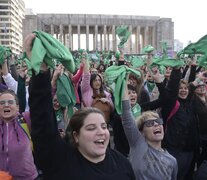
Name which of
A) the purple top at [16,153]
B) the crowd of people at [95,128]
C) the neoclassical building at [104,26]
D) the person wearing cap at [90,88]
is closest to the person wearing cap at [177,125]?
the crowd of people at [95,128]

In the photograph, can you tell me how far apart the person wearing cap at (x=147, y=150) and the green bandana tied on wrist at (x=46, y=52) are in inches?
41.9

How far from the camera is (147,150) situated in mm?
3078

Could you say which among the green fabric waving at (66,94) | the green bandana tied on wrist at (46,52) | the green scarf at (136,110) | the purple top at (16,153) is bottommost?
the purple top at (16,153)

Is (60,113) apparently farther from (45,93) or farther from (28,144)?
(45,93)

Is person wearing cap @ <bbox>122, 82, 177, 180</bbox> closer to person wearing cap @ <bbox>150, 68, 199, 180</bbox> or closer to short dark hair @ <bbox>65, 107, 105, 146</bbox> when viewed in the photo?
short dark hair @ <bbox>65, 107, 105, 146</bbox>

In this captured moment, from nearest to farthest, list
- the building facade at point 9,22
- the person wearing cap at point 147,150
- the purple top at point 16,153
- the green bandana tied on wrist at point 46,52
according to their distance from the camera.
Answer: the green bandana tied on wrist at point 46,52 → the person wearing cap at point 147,150 → the purple top at point 16,153 → the building facade at point 9,22

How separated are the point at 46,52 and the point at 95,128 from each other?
21.6 inches

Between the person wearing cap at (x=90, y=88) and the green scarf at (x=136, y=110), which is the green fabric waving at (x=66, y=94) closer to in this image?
the green scarf at (x=136, y=110)

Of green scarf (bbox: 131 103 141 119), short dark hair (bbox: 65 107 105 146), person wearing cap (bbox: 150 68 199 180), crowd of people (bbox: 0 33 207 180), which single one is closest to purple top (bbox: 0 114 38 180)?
crowd of people (bbox: 0 33 207 180)

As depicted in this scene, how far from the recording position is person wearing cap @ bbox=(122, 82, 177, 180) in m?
3.01

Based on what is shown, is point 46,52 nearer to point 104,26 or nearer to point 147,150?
point 147,150

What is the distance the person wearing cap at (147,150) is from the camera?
9.87 ft

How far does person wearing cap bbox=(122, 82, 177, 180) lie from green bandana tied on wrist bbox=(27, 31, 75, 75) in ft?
3.49

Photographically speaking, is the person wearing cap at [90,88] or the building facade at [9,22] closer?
the person wearing cap at [90,88]
